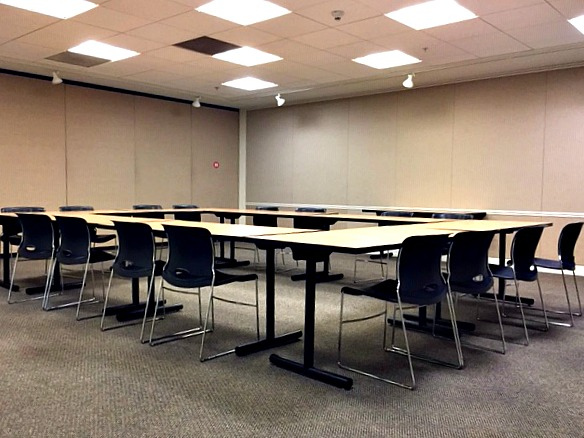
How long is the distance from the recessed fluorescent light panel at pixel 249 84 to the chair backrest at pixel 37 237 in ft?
13.8

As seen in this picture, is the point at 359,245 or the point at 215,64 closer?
the point at 359,245

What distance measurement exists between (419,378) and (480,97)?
601cm

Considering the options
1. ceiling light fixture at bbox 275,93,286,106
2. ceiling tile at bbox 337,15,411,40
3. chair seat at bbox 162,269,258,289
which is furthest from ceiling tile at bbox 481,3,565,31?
ceiling light fixture at bbox 275,93,286,106

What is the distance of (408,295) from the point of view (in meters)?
2.88

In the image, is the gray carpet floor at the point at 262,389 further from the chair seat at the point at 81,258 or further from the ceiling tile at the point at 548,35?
the ceiling tile at the point at 548,35

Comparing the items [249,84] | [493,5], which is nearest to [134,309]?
[493,5]

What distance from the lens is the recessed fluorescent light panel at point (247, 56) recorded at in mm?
6355

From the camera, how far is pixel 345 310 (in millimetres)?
4539

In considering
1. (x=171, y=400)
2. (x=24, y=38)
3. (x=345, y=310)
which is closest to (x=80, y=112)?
(x=24, y=38)

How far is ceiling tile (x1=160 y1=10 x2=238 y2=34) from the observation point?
5023mm

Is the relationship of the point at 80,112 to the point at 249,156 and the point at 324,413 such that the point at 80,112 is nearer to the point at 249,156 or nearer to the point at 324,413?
the point at 249,156

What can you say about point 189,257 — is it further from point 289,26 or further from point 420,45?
point 420,45

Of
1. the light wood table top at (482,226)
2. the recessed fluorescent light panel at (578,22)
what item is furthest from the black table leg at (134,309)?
the recessed fluorescent light panel at (578,22)

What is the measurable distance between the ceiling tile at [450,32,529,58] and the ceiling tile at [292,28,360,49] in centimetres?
123
